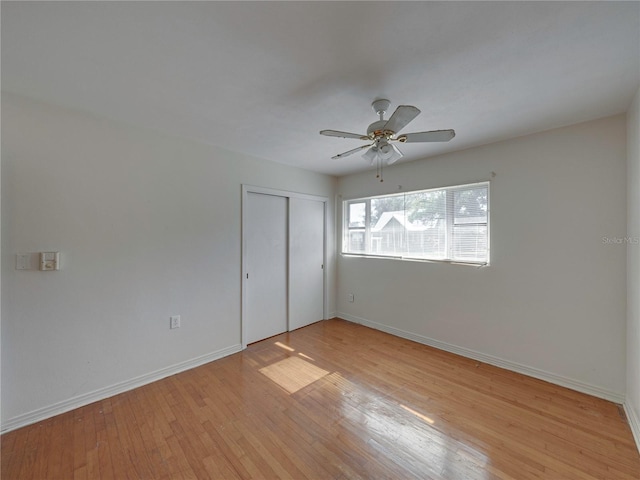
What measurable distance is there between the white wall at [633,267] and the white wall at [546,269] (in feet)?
0.34

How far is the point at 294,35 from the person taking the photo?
1.33 metres

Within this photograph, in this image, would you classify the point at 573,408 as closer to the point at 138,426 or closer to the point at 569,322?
the point at 569,322

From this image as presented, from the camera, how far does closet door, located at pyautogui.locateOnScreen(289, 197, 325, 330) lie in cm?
385

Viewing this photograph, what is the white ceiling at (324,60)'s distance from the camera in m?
1.20

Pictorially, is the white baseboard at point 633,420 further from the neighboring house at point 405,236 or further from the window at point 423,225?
the neighboring house at point 405,236

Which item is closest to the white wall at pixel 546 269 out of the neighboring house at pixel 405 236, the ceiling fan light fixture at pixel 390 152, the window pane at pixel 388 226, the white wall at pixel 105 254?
the neighboring house at pixel 405 236

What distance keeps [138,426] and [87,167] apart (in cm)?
206

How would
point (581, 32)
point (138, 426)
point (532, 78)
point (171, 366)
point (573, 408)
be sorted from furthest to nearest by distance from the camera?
point (171, 366), point (573, 408), point (138, 426), point (532, 78), point (581, 32)

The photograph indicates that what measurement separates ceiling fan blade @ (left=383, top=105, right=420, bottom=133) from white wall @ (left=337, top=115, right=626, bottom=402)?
1671mm

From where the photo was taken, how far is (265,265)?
3.53m

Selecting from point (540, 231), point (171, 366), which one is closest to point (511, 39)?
point (540, 231)

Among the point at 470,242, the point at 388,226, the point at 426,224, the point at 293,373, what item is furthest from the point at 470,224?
the point at 293,373

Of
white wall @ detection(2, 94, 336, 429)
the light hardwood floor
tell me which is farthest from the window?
white wall @ detection(2, 94, 336, 429)

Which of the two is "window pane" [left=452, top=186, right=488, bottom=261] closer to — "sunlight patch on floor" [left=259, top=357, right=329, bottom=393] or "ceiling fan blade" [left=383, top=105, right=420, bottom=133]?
"ceiling fan blade" [left=383, top=105, right=420, bottom=133]
